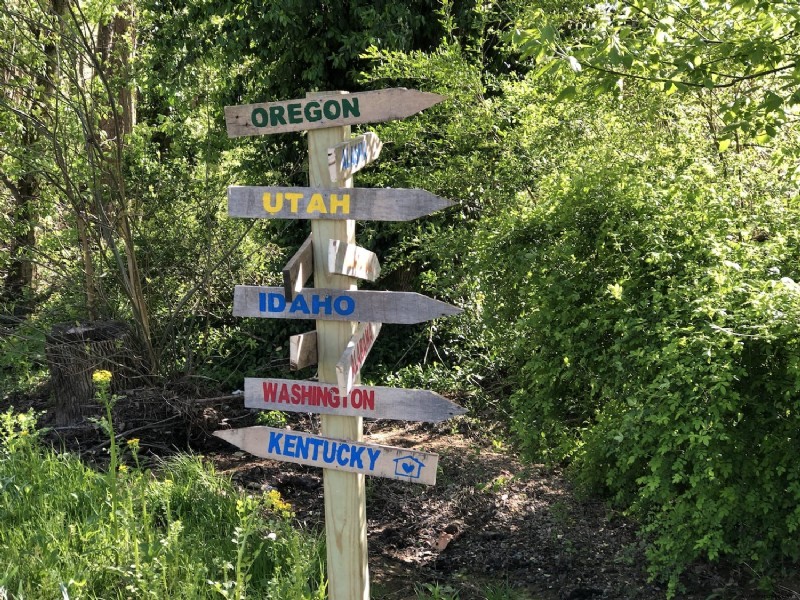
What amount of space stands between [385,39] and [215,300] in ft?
9.68

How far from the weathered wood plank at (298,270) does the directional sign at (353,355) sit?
0.30 m

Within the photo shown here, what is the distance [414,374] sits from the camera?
24.8 ft

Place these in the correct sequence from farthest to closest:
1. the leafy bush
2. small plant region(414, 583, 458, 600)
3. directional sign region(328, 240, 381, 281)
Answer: small plant region(414, 583, 458, 600)
the leafy bush
directional sign region(328, 240, 381, 281)

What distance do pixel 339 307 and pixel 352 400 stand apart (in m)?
0.38

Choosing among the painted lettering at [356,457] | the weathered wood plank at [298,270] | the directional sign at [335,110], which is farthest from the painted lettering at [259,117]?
the painted lettering at [356,457]

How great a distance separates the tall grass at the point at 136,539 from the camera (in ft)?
12.2

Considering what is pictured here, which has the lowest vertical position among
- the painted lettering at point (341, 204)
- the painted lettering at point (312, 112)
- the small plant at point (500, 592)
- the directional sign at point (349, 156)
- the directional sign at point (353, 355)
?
the small plant at point (500, 592)

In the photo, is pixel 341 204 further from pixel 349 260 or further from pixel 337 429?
pixel 337 429

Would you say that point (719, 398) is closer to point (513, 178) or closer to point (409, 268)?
point (513, 178)

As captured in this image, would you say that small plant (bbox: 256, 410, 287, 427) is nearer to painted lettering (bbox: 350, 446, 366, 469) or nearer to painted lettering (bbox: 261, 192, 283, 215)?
painted lettering (bbox: 350, 446, 366, 469)

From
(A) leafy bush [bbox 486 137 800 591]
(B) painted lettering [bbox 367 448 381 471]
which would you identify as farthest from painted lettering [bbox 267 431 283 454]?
(A) leafy bush [bbox 486 137 800 591]

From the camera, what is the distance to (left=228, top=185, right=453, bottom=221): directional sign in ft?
11.1

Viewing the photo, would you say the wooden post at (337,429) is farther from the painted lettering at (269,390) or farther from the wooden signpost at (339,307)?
the painted lettering at (269,390)

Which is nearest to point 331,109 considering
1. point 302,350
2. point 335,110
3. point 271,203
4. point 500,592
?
point 335,110
